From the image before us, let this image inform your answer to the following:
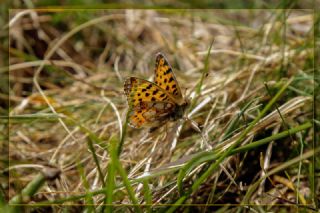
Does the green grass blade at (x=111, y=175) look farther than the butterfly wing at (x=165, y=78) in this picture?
No

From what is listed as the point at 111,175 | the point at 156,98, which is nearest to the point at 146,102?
the point at 156,98

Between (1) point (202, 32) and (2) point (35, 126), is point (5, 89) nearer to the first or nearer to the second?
(2) point (35, 126)

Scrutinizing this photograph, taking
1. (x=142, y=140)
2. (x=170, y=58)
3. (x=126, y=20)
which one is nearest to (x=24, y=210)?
(x=142, y=140)

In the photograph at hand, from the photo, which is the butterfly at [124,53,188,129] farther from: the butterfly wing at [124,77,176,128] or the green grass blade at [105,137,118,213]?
the green grass blade at [105,137,118,213]

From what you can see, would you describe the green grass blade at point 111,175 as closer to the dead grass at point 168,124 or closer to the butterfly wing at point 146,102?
the dead grass at point 168,124

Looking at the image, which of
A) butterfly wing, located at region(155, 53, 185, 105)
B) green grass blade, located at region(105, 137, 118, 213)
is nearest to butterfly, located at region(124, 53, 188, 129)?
butterfly wing, located at region(155, 53, 185, 105)

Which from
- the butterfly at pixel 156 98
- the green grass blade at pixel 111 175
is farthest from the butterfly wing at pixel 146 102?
the green grass blade at pixel 111 175

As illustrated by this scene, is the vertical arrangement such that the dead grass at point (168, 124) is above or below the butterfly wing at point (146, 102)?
below
